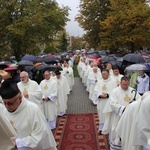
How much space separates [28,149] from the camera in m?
3.88

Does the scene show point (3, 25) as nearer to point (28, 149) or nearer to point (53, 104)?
point (53, 104)

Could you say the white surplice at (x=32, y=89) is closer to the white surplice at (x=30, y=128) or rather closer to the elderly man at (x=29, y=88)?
the elderly man at (x=29, y=88)

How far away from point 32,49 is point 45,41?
7.33 feet

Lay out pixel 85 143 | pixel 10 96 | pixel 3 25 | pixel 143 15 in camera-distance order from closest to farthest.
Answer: pixel 10 96 < pixel 85 143 < pixel 143 15 < pixel 3 25

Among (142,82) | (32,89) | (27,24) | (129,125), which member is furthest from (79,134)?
(27,24)

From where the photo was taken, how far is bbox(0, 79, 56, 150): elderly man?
374 centimetres

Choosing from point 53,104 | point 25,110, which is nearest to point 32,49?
point 53,104

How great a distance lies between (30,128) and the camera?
401cm

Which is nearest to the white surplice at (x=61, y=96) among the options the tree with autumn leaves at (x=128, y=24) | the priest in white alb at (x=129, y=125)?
the priest in white alb at (x=129, y=125)

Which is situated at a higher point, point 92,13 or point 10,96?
point 92,13

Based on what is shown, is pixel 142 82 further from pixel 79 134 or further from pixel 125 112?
pixel 125 112

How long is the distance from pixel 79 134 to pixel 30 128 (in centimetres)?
371


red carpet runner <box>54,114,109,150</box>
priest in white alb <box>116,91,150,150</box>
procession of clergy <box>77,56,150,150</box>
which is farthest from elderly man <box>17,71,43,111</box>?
priest in white alb <box>116,91,150,150</box>

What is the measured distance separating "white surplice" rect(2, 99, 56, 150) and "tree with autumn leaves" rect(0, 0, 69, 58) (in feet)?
46.8
